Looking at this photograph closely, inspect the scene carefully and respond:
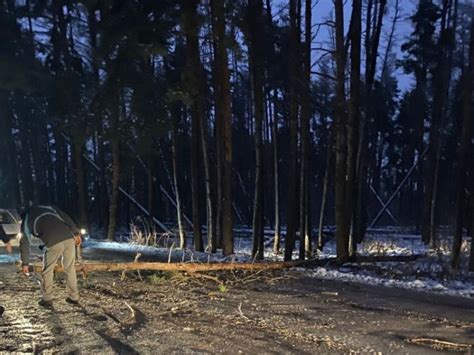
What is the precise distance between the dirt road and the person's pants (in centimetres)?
25

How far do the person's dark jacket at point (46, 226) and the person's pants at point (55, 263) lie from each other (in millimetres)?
99

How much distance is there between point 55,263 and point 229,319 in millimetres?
2874

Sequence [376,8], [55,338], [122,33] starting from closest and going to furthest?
[55,338] < [122,33] < [376,8]

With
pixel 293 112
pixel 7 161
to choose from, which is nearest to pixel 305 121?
pixel 293 112

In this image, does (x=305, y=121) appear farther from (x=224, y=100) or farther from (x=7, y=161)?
(x=7, y=161)

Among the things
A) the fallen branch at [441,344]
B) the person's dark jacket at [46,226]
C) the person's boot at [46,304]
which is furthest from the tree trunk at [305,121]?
the fallen branch at [441,344]

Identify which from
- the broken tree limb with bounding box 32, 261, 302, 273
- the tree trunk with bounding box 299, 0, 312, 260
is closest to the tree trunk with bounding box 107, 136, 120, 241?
the tree trunk with bounding box 299, 0, 312, 260

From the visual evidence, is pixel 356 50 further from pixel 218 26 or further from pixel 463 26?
pixel 463 26

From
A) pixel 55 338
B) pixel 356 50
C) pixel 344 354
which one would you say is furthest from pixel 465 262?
pixel 55 338

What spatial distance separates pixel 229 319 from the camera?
24.5ft

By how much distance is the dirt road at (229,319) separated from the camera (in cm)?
613

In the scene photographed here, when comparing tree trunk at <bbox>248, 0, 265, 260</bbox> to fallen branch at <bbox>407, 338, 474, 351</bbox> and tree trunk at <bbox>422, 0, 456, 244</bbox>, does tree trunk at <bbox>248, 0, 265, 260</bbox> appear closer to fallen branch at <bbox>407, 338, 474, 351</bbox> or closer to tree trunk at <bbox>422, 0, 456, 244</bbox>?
tree trunk at <bbox>422, 0, 456, 244</bbox>

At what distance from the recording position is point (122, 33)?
18453mm

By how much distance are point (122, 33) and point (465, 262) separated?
13002 millimetres
